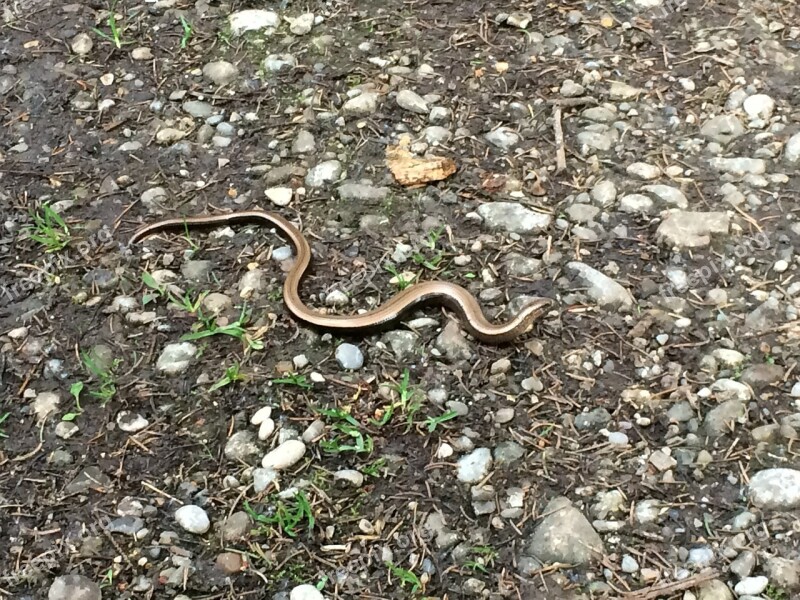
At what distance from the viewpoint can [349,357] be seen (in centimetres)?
304

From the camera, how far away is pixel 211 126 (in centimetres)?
398

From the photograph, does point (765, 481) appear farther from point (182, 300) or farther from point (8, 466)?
point (8, 466)

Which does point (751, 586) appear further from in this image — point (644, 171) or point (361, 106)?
point (361, 106)

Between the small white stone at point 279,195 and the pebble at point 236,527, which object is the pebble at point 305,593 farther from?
the small white stone at point 279,195

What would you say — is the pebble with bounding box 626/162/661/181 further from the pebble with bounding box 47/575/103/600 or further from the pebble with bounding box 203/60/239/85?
the pebble with bounding box 47/575/103/600

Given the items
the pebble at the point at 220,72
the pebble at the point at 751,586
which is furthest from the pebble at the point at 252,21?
the pebble at the point at 751,586

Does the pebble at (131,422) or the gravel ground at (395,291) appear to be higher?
the gravel ground at (395,291)

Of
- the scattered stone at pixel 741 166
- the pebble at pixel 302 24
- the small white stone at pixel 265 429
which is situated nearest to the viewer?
the small white stone at pixel 265 429

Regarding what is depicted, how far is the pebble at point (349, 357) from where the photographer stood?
9.93 feet

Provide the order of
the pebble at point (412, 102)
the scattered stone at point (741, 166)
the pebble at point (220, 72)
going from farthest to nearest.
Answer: the pebble at point (220, 72), the pebble at point (412, 102), the scattered stone at point (741, 166)

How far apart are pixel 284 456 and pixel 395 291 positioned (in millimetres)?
889

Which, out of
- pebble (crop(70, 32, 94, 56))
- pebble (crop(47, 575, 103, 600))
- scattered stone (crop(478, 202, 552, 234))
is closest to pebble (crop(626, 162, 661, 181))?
scattered stone (crop(478, 202, 552, 234))

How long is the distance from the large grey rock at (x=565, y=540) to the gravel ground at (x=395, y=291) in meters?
0.01

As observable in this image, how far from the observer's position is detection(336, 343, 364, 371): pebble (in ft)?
9.93
